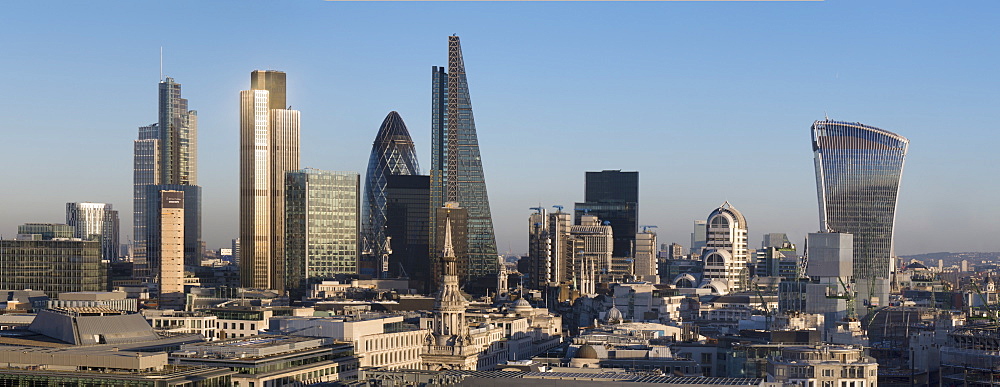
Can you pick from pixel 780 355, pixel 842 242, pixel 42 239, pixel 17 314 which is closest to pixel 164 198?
pixel 42 239

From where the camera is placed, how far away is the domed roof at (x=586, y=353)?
90938mm

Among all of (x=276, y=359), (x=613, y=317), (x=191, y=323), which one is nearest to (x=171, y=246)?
(x=191, y=323)

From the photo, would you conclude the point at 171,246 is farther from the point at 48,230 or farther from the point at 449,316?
the point at 449,316

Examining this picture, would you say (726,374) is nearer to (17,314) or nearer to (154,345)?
(154,345)

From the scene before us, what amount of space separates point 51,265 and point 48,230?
28.9ft

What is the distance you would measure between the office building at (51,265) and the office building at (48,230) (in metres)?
3.80

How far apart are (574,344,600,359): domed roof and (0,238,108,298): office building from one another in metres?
81.3

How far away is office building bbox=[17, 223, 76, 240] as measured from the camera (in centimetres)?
16750

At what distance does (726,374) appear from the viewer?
9400 cm

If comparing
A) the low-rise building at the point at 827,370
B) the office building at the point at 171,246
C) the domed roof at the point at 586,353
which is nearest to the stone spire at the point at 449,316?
the domed roof at the point at 586,353

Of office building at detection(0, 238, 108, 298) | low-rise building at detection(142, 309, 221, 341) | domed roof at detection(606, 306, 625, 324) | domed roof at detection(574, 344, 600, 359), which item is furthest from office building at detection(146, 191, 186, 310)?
domed roof at detection(574, 344, 600, 359)

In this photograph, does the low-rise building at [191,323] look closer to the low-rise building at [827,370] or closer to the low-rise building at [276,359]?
the low-rise building at [276,359]

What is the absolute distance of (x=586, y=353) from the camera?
91.2m

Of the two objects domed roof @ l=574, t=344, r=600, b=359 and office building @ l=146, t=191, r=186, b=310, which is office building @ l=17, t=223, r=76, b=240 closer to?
office building @ l=146, t=191, r=186, b=310
